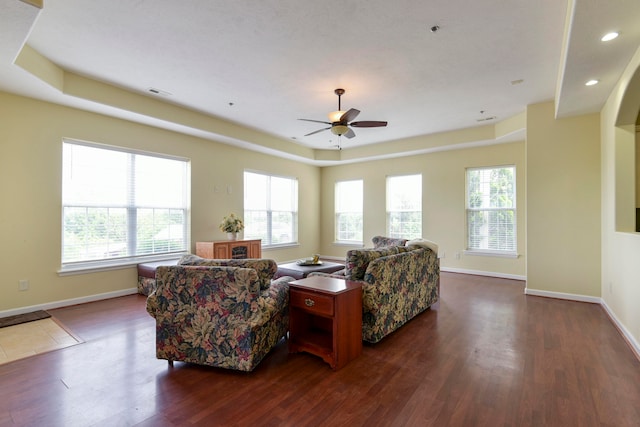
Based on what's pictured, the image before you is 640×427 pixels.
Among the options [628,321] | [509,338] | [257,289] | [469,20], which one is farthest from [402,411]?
[469,20]

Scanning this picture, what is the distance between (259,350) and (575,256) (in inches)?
190

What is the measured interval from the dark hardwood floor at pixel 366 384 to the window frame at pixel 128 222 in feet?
4.76

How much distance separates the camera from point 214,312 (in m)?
2.37

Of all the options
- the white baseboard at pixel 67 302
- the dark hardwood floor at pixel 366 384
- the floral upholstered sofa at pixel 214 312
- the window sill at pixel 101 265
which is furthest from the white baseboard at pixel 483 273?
the white baseboard at pixel 67 302

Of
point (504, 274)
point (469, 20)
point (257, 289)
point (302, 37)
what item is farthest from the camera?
point (504, 274)

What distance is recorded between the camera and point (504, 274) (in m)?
6.14

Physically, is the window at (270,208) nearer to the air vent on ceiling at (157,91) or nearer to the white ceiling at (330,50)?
the white ceiling at (330,50)

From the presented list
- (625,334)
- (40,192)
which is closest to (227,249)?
(40,192)

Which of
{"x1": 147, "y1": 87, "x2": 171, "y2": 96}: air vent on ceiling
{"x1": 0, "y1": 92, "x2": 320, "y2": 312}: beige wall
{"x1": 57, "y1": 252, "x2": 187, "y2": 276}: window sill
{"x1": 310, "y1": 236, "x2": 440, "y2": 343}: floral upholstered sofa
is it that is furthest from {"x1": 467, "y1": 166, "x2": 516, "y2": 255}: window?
{"x1": 0, "y1": 92, "x2": 320, "y2": 312}: beige wall

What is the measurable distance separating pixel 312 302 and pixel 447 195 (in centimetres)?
532

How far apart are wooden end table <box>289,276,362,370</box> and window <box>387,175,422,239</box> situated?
195 inches

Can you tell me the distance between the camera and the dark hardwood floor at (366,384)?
6.30 feet

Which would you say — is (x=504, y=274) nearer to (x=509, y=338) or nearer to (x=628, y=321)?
(x=628, y=321)

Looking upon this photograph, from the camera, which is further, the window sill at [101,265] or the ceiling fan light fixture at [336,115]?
the window sill at [101,265]
